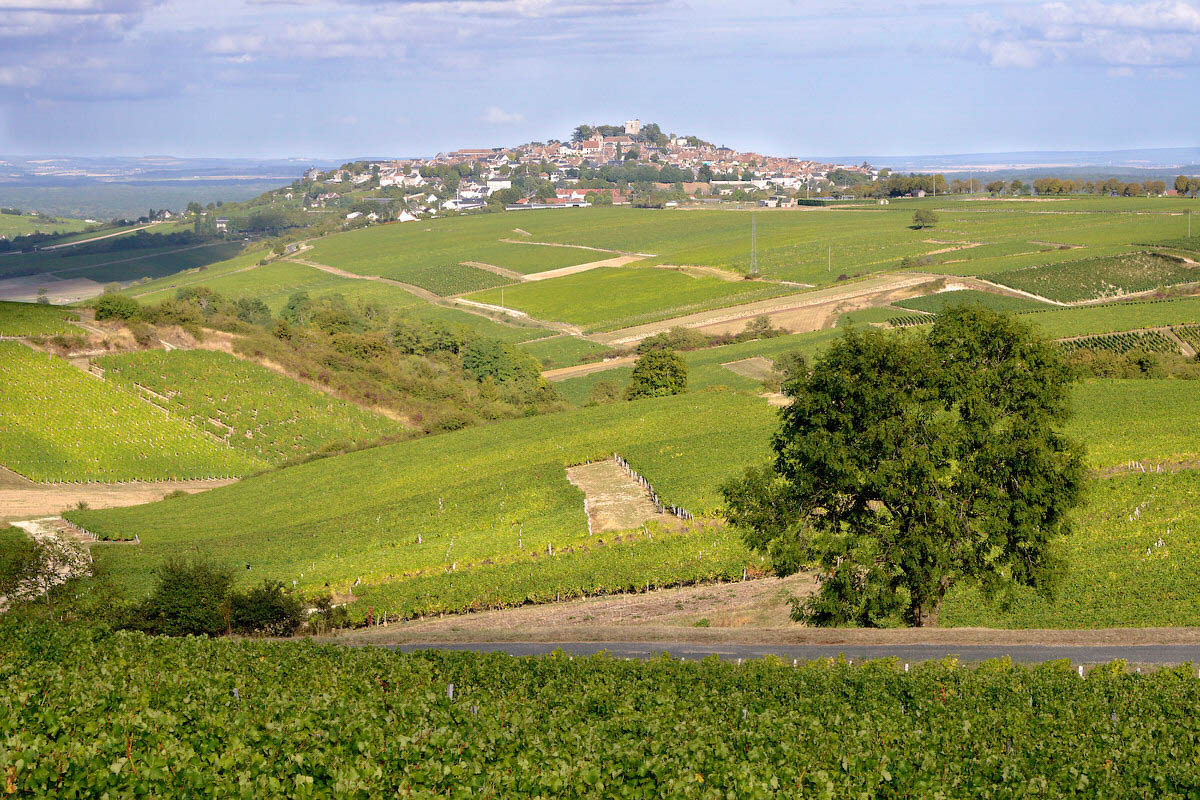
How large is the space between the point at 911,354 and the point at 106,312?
3005 inches

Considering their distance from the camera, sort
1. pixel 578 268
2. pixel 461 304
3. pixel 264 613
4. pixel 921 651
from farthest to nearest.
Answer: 1. pixel 578 268
2. pixel 461 304
3. pixel 264 613
4. pixel 921 651

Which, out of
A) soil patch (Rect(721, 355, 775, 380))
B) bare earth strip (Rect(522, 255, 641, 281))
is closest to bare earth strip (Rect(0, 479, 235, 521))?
soil patch (Rect(721, 355, 775, 380))

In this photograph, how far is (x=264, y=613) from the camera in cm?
3566

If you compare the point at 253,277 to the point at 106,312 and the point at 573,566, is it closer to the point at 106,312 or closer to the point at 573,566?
the point at 106,312

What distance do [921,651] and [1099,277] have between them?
104680 millimetres

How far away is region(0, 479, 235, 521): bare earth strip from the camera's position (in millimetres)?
59594

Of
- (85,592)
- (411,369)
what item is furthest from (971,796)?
(411,369)

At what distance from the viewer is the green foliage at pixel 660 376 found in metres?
80.1

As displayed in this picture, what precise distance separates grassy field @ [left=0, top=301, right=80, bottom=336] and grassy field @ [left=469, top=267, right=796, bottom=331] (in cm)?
5507

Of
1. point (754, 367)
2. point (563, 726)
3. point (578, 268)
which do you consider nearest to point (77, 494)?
point (754, 367)

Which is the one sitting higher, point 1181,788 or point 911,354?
point 911,354

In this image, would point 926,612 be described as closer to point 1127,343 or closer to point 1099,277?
point 1127,343

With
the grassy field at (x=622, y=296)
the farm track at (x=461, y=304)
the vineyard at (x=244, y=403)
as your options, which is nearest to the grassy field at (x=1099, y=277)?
the grassy field at (x=622, y=296)

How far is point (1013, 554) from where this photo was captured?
32.2 meters
